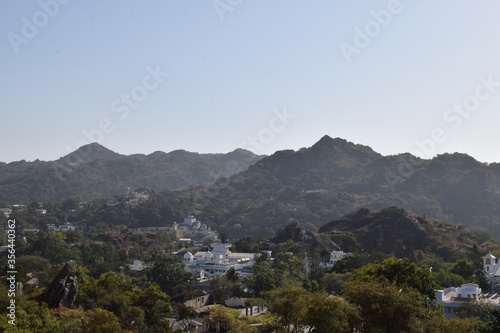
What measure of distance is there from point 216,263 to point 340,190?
100120mm

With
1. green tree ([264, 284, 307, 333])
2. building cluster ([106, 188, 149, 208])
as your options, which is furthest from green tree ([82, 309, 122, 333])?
building cluster ([106, 188, 149, 208])

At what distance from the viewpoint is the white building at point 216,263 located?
197 feet

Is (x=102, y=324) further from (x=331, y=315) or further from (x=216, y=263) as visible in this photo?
(x=216, y=263)

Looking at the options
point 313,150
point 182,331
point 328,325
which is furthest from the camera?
→ point 313,150

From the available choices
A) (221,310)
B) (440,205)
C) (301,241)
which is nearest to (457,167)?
(440,205)

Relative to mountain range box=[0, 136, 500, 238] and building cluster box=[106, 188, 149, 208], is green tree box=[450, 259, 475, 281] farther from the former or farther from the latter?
building cluster box=[106, 188, 149, 208]

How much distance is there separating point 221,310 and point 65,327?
31.2ft

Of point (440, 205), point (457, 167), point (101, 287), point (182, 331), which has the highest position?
point (457, 167)

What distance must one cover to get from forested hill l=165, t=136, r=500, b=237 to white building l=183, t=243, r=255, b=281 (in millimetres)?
57879

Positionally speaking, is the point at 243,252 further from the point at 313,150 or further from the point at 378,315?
the point at 313,150

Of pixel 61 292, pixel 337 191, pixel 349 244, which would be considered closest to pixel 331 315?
pixel 61 292

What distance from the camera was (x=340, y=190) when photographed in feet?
521

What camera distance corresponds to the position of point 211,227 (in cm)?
13000

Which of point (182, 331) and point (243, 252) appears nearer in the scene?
point (182, 331)
